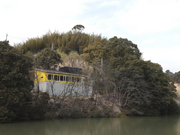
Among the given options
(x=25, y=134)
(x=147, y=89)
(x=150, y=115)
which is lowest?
(x=150, y=115)

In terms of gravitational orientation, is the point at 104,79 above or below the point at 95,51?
below

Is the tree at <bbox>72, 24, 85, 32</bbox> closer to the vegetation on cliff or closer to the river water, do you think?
the vegetation on cliff

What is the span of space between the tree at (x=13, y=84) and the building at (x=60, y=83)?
658cm

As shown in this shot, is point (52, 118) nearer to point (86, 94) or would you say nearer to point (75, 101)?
point (75, 101)

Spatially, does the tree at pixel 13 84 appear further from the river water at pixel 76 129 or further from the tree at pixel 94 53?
the tree at pixel 94 53

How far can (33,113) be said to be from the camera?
720 inches

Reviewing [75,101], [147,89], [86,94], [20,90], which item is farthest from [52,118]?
[147,89]

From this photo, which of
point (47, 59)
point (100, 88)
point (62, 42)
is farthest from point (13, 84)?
point (62, 42)

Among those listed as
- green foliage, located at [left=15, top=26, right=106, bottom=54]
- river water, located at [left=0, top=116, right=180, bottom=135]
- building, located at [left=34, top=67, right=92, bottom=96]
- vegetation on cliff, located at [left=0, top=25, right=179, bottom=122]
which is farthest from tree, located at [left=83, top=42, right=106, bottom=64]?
river water, located at [left=0, top=116, right=180, bottom=135]

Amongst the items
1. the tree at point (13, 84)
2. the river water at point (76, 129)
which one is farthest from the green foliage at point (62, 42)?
the river water at point (76, 129)

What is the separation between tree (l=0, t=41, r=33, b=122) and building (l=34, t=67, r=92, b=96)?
6576 millimetres

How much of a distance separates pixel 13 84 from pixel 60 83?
10.1 m

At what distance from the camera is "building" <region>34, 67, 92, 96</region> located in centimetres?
2435

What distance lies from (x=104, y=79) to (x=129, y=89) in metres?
3.94
